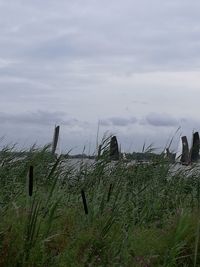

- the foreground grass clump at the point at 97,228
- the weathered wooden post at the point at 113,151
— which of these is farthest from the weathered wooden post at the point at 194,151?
the foreground grass clump at the point at 97,228

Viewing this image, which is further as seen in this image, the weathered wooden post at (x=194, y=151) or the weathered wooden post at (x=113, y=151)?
the weathered wooden post at (x=194, y=151)

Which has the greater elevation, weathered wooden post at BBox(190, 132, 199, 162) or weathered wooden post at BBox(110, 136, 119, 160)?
weathered wooden post at BBox(190, 132, 199, 162)

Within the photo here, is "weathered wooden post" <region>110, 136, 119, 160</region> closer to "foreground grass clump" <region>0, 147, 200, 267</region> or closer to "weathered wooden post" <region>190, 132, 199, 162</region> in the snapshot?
"foreground grass clump" <region>0, 147, 200, 267</region>

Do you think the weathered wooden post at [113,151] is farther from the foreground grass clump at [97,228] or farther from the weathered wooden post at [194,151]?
the weathered wooden post at [194,151]

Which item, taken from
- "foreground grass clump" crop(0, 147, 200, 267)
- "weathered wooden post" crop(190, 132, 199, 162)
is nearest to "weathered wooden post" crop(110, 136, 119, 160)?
"foreground grass clump" crop(0, 147, 200, 267)

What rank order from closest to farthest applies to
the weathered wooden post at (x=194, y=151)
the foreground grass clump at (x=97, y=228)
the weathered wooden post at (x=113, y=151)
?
the foreground grass clump at (x=97, y=228) < the weathered wooden post at (x=113, y=151) < the weathered wooden post at (x=194, y=151)

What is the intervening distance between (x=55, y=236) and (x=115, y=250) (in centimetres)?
68

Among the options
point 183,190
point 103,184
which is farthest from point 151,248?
point 183,190

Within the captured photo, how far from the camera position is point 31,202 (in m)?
6.38

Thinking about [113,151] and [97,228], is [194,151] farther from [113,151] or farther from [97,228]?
[97,228]

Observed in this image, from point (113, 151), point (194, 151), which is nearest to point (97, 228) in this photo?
point (113, 151)

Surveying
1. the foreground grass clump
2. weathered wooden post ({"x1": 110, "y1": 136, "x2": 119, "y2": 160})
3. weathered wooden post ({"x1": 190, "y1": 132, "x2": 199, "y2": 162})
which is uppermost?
weathered wooden post ({"x1": 190, "y1": 132, "x2": 199, "y2": 162})

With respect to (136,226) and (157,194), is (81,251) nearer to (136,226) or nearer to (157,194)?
(136,226)

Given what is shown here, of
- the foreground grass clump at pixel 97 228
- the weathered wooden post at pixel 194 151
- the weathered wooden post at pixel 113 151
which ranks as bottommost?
the foreground grass clump at pixel 97 228
